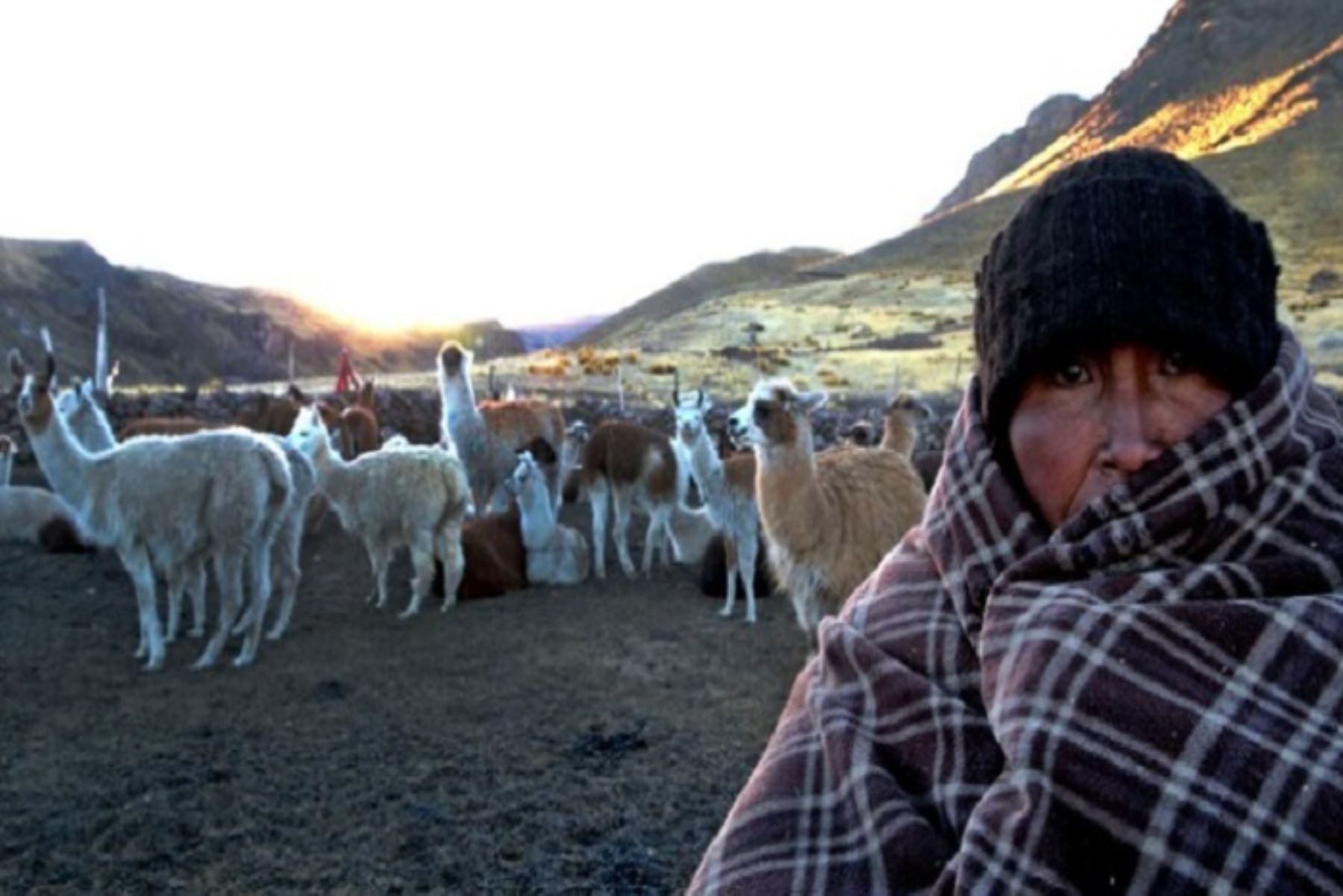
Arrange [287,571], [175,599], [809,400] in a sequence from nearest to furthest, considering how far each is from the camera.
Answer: [809,400] → [175,599] → [287,571]

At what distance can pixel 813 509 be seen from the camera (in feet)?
23.1

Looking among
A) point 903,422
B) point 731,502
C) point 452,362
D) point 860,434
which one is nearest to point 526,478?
point 452,362

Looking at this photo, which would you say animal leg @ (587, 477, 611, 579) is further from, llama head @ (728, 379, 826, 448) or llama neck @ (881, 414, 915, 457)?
llama head @ (728, 379, 826, 448)

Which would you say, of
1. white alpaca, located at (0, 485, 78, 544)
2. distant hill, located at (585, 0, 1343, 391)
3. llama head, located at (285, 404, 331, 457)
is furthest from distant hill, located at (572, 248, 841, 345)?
llama head, located at (285, 404, 331, 457)

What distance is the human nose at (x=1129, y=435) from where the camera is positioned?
4.10ft

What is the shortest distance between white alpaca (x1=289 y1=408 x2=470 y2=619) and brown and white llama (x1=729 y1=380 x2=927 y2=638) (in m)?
3.93

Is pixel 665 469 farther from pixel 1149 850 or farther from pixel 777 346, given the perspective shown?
pixel 777 346

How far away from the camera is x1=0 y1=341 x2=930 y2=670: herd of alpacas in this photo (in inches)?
285

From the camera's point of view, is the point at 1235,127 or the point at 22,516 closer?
the point at 22,516

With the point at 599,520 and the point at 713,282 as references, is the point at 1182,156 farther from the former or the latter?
the point at 713,282

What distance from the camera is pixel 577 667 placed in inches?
335

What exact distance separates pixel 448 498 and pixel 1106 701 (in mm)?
9588

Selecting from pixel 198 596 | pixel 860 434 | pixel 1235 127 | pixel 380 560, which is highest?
pixel 1235 127

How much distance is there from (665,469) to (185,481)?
5.68 metres
